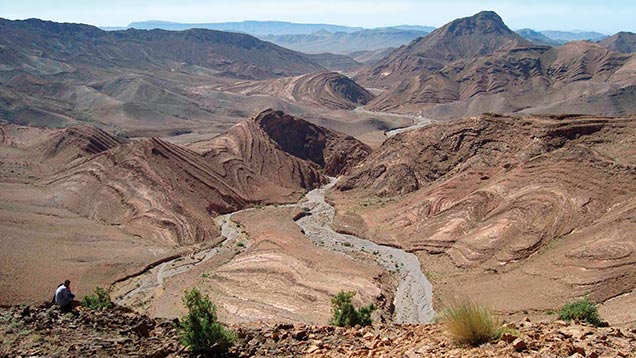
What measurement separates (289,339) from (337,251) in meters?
34.1

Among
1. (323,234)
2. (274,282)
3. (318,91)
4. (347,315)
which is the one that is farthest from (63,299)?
(318,91)

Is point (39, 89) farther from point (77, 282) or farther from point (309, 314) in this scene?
point (309, 314)

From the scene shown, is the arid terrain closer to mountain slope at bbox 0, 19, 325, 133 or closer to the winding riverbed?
the winding riverbed

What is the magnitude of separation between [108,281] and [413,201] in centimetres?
2989

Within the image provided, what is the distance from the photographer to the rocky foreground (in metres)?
11.8

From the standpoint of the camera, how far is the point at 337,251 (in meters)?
49.1

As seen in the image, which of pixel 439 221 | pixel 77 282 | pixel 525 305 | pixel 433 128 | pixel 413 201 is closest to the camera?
pixel 525 305

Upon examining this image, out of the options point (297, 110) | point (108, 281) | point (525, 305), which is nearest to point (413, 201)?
point (525, 305)

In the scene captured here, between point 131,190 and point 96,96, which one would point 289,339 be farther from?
point 96,96

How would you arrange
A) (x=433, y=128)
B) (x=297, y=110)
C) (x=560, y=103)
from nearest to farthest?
(x=433, y=128) < (x=560, y=103) < (x=297, y=110)

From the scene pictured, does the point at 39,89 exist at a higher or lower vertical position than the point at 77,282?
higher

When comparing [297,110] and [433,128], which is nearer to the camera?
[433,128]

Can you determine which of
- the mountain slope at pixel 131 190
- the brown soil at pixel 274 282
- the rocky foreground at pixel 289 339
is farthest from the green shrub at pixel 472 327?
the mountain slope at pixel 131 190

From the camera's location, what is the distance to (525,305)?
113 ft
